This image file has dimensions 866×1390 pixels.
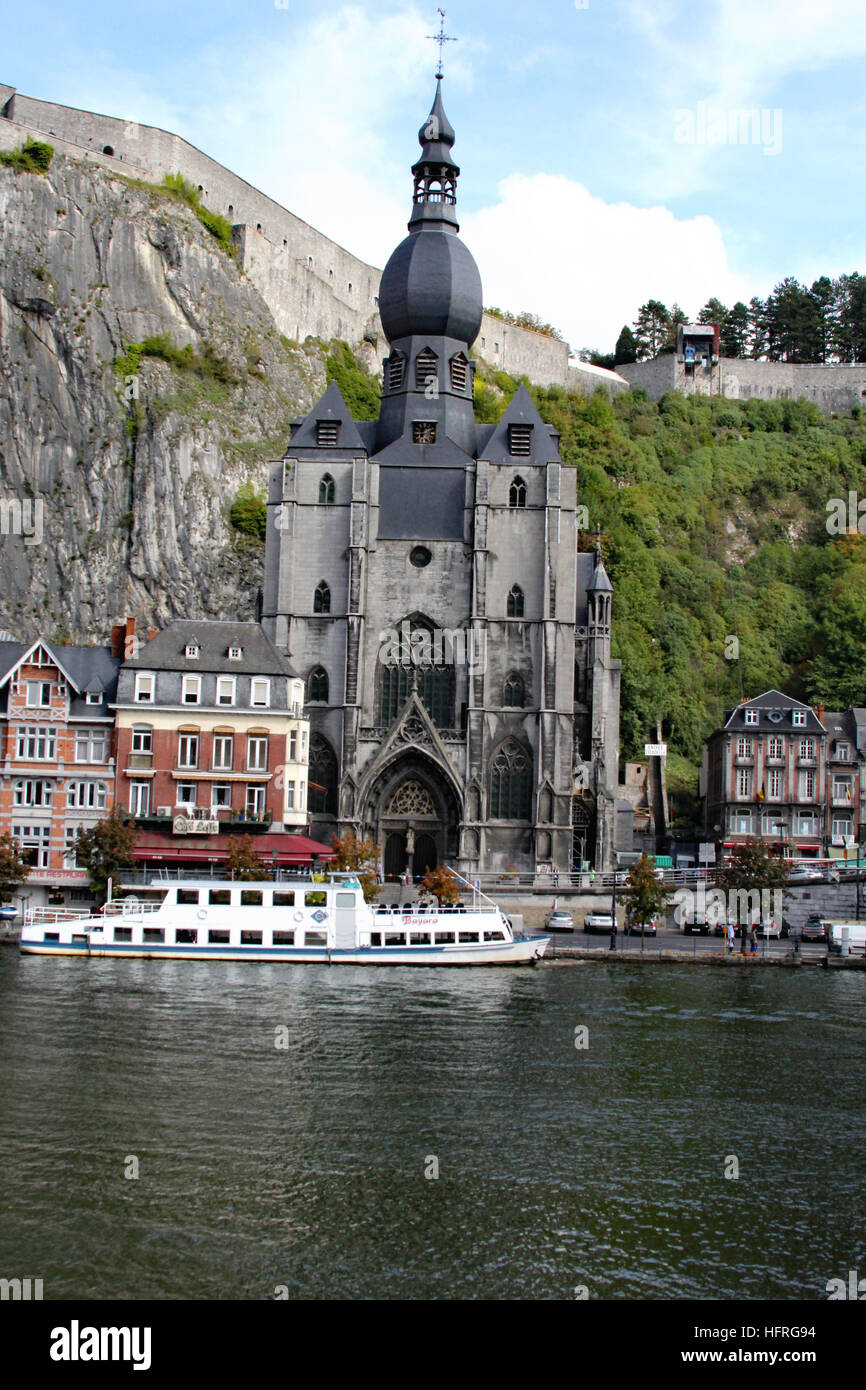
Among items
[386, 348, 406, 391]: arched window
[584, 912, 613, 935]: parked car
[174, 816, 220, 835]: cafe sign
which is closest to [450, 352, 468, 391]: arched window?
[386, 348, 406, 391]: arched window

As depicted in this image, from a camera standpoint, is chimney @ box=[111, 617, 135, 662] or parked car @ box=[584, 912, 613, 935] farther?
chimney @ box=[111, 617, 135, 662]

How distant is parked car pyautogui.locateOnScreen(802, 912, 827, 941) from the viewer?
5710 cm

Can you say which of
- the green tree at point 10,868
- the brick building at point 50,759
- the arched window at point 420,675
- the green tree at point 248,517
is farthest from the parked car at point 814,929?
the green tree at point 248,517

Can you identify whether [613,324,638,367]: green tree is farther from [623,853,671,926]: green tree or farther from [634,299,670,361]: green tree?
[623,853,671,926]: green tree

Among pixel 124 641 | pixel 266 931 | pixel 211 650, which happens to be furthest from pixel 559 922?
pixel 124 641

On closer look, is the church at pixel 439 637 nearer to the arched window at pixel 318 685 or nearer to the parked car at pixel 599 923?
the arched window at pixel 318 685

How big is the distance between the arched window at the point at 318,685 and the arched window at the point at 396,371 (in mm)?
15349

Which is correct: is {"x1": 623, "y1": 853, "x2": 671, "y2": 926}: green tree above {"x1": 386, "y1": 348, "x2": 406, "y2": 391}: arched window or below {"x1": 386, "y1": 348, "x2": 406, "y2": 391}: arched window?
below

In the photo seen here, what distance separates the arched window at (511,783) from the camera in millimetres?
64875

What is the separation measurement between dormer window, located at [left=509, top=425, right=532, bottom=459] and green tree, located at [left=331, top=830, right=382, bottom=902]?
2055cm

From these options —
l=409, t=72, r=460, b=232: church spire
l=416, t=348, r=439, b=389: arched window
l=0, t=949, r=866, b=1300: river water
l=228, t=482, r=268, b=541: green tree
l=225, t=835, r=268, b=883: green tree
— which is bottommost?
l=0, t=949, r=866, b=1300: river water

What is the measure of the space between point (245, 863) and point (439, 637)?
1887 centimetres

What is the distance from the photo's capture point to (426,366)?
71.4m

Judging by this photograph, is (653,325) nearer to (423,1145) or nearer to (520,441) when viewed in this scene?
(520,441)
